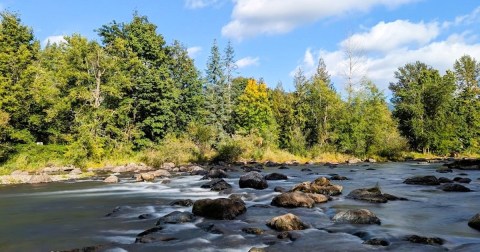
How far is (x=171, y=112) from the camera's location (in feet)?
153

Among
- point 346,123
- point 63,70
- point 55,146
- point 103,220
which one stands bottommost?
point 103,220

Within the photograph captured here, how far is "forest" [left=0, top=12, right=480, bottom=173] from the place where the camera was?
3931 cm

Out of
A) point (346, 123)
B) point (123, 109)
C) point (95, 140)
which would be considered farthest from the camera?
point (346, 123)

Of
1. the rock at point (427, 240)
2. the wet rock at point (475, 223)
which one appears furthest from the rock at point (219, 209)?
the wet rock at point (475, 223)

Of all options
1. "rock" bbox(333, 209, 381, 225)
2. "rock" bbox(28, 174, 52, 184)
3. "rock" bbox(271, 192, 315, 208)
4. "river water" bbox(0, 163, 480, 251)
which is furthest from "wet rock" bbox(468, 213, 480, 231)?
"rock" bbox(28, 174, 52, 184)

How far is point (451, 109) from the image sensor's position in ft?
200

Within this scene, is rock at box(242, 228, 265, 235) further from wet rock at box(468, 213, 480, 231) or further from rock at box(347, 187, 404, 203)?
rock at box(347, 187, 404, 203)

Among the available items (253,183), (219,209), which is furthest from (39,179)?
(219,209)

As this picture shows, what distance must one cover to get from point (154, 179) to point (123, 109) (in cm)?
2094

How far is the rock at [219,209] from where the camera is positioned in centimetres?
1167

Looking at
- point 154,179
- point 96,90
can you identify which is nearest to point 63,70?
point 96,90

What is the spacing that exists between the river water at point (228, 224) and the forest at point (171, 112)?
2106 cm

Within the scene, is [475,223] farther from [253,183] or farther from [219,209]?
[253,183]

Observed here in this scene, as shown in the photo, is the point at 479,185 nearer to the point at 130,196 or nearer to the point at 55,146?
the point at 130,196
